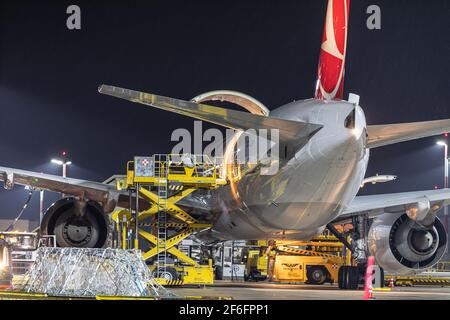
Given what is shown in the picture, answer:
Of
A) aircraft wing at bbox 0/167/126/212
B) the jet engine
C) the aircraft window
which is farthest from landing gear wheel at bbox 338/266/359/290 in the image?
the aircraft window

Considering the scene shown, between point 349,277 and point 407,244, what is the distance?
322 cm

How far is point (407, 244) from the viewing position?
2858 centimetres

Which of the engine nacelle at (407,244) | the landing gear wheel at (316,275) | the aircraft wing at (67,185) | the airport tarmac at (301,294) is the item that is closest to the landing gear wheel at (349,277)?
the airport tarmac at (301,294)

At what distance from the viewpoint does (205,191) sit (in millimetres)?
27750

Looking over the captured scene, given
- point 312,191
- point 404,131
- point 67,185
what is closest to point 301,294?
point 312,191

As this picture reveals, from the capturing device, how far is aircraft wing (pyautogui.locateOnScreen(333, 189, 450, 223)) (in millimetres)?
27047

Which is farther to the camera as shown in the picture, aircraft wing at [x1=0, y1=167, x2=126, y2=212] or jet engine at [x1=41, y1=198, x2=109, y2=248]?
jet engine at [x1=41, y1=198, x2=109, y2=248]

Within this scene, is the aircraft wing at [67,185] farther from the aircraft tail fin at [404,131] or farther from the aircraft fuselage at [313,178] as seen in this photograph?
the aircraft tail fin at [404,131]

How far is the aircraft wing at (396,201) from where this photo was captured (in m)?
27.0

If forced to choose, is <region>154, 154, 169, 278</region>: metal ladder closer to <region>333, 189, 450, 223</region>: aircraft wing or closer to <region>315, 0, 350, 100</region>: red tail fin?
<region>333, 189, 450, 223</region>: aircraft wing

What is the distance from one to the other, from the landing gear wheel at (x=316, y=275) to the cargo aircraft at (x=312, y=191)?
2912mm

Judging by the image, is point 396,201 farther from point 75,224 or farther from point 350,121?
point 75,224

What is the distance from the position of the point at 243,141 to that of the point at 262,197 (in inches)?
72.2

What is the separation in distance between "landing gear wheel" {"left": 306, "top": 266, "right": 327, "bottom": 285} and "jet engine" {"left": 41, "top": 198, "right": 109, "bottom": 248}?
9.42 m
